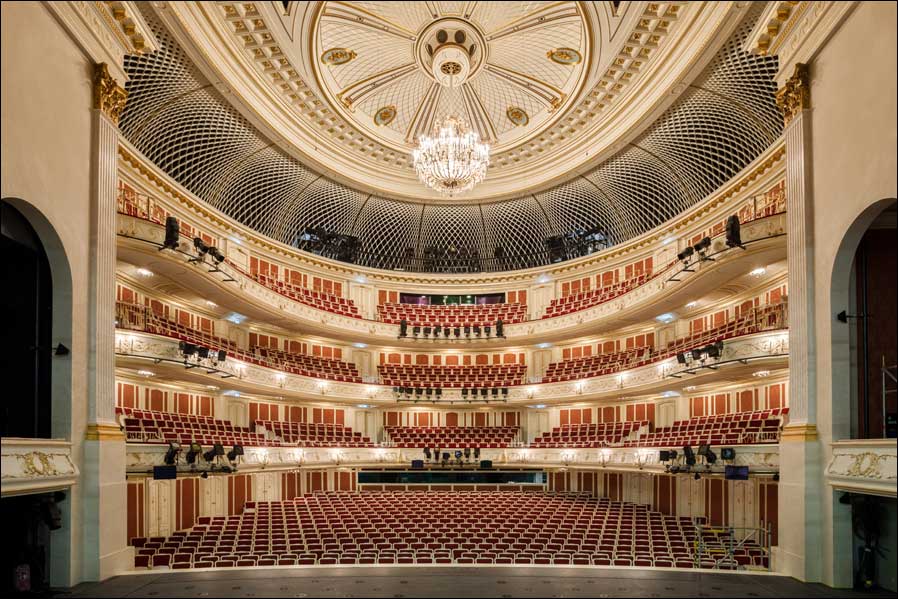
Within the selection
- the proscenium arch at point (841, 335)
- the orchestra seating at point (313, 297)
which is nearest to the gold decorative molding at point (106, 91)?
the orchestra seating at point (313, 297)

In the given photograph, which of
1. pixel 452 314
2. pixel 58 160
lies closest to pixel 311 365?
pixel 452 314

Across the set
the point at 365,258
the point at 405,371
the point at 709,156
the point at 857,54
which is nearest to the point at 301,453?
the point at 405,371

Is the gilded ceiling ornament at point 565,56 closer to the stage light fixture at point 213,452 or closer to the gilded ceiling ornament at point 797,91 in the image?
the gilded ceiling ornament at point 797,91

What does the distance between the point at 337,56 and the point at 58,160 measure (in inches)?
426

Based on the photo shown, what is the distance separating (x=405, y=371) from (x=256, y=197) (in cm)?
1118

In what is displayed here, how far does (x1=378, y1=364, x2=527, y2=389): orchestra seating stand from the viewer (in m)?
31.5

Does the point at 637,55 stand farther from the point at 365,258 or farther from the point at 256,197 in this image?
the point at 365,258

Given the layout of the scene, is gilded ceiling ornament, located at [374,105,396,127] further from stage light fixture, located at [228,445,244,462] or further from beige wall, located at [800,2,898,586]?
beige wall, located at [800,2,898,586]

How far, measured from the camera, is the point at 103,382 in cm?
1263

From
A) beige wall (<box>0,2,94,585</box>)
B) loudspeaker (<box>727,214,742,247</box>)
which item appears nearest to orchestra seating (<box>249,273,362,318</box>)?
beige wall (<box>0,2,94,585</box>)

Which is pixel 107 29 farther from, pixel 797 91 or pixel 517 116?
pixel 517 116

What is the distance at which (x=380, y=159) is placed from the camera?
2750cm

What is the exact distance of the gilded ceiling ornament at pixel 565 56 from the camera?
66.6 ft

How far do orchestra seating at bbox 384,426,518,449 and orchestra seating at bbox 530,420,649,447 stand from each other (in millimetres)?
1762
